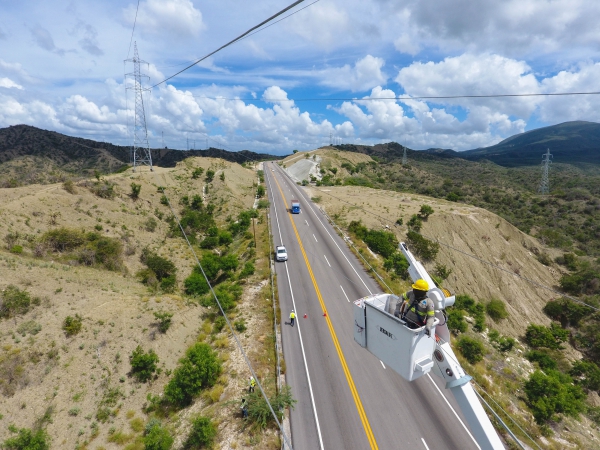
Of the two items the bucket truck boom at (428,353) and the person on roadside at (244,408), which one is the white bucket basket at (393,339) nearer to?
the bucket truck boom at (428,353)

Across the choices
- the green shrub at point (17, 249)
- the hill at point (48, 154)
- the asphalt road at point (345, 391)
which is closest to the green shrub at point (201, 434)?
the asphalt road at point (345, 391)

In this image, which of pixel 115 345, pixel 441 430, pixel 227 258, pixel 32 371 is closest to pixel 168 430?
pixel 115 345

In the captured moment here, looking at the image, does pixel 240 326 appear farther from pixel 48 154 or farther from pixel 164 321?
pixel 48 154

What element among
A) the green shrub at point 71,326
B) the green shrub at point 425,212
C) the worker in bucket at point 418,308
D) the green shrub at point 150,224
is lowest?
the green shrub at point 71,326

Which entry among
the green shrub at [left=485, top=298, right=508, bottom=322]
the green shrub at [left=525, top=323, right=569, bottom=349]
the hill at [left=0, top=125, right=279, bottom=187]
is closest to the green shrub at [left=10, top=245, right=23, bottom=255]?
the green shrub at [left=485, top=298, right=508, bottom=322]

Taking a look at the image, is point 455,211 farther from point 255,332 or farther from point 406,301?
point 406,301
